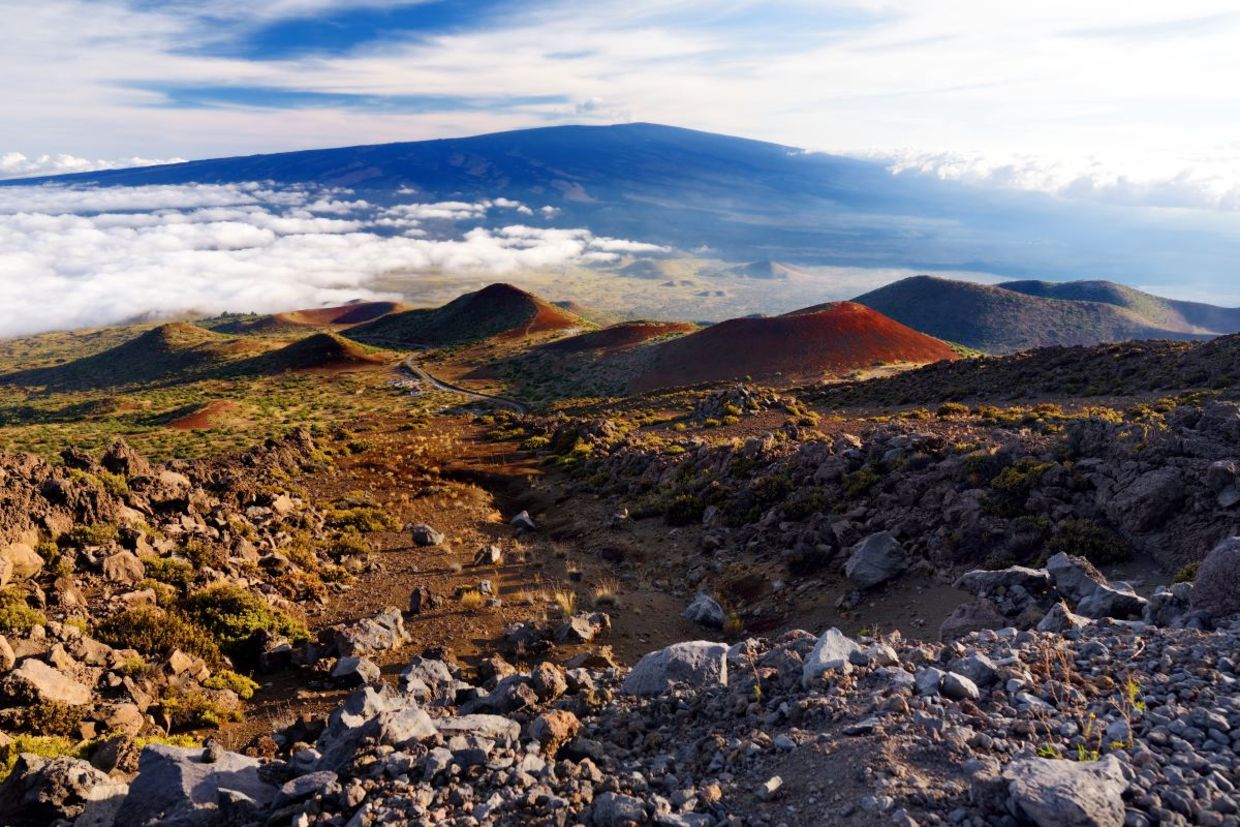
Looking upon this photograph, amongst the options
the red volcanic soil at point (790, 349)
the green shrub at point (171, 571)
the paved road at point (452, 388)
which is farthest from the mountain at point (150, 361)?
the green shrub at point (171, 571)

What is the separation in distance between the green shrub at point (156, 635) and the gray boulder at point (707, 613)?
287 inches

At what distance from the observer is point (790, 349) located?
192 ft

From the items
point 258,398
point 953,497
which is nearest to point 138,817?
point 953,497

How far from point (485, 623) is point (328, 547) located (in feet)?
20.3

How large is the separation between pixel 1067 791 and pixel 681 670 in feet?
12.8

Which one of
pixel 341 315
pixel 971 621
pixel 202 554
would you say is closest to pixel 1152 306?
pixel 341 315

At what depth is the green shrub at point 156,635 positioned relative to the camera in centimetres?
1012

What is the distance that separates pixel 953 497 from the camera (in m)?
13.4

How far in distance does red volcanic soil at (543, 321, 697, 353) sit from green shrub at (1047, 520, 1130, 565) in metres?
57.8

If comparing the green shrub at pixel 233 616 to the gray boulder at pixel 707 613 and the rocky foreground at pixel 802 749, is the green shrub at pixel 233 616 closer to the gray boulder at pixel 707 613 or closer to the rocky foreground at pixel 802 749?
the rocky foreground at pixel 802 749

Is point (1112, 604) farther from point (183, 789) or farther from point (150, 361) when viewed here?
point (150, 361)

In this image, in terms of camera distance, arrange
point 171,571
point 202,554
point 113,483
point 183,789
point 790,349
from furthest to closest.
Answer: point 790,349 < point 113,483 < point 202,554 < point 171,571 < point 183,789

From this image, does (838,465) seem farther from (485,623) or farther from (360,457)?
(360,457)

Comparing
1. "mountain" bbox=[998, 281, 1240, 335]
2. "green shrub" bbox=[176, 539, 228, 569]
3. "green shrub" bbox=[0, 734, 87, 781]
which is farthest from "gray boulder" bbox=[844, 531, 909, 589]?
"mountain" bbox=[998, 281, 1240, 335]
